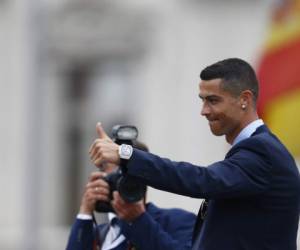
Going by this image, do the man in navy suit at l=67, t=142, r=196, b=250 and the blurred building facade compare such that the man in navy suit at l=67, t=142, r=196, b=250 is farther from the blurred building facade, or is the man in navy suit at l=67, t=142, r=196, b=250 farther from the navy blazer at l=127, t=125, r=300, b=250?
the blurred building facade

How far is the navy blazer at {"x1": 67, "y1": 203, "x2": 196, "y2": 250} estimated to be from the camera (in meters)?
5.99

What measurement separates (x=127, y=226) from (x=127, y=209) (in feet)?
0.37

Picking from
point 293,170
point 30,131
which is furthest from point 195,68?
point 293,170

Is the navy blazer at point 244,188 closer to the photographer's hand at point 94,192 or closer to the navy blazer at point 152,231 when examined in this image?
the navy blazer at point 152,231

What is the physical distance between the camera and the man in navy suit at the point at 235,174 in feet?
16.3

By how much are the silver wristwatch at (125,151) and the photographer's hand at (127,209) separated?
99 centimetres

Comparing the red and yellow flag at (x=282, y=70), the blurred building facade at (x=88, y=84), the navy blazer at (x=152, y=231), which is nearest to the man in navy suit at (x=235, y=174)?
the navy blazer at (x=152, y=231)

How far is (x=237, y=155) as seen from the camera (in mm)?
5070

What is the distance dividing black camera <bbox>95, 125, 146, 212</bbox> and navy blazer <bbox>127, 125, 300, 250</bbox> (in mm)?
151

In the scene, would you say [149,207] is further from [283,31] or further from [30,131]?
[30,131]

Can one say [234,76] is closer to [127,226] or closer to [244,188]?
[244,188]

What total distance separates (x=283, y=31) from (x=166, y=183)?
17.1 ft

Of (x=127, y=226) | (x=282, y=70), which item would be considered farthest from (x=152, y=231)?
(x=282, y=70)

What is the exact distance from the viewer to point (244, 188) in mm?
5000
